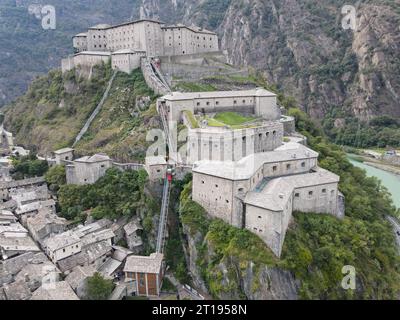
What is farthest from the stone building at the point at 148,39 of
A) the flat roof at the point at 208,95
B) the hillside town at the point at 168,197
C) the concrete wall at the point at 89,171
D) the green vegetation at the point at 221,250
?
the green vegetation at the point at 221,250

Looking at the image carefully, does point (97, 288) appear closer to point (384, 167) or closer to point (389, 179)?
point (389, 179)

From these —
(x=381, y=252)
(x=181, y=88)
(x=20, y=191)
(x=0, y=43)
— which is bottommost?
(x=381, y=252)

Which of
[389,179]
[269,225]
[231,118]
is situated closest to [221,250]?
[269,225]

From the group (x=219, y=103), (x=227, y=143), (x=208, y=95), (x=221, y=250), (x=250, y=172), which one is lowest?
(x=221, y=250)

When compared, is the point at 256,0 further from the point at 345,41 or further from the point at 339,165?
the point at 339,165

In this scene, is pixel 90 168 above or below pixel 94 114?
below

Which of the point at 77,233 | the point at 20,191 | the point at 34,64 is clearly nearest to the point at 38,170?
the point at 20,191
